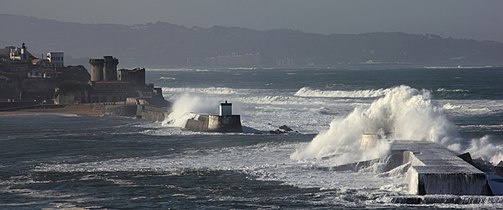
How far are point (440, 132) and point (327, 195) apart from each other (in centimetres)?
1080

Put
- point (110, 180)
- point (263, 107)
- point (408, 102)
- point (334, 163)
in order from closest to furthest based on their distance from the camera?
point (110, 180) < point (334, 163) < point (408, 102) < point (263, 107)

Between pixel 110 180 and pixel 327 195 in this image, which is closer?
pixel 327 195

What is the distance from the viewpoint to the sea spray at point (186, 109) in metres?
50.5

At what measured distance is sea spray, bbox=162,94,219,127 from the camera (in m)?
50.5

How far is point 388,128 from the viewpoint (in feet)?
121

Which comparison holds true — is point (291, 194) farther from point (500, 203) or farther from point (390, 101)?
point (390, 101)

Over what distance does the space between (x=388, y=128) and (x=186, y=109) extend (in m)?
18.2

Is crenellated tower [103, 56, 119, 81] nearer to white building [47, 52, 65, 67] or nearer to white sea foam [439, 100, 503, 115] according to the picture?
white building [47, 52, 65, 67]

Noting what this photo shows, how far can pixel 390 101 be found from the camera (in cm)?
3781

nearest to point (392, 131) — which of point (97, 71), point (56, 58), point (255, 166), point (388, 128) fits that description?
point (388, 128)

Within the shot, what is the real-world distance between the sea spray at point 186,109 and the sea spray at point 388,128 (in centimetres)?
1375

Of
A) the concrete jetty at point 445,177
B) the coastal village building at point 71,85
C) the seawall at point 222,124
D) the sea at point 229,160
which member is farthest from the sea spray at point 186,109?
the concrete jetty at point 445,177

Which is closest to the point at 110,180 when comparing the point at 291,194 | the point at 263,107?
the point at 291,194

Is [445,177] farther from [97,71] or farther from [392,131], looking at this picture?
[97,71]
